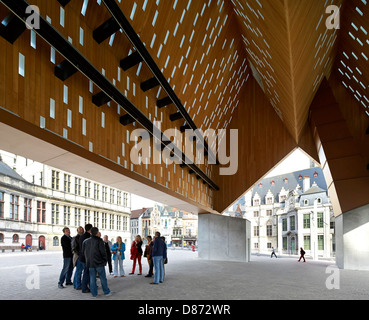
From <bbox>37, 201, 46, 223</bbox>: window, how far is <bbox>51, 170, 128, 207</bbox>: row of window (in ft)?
9.62

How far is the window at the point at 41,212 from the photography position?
4253cm

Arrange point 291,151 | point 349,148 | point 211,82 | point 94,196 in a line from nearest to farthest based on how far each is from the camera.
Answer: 1. point 211,82
2. point 349,148
3. point 291,151
4. point 94,196

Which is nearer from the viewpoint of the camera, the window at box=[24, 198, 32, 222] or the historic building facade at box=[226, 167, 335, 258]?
the window at box=[24, 198, 32, 222]

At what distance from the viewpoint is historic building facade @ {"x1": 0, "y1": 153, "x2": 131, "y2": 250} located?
123ft

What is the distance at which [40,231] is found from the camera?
139ft

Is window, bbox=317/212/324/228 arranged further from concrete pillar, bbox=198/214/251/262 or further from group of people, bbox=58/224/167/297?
group of people, bbox=58/224/167/297

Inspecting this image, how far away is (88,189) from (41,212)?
10013mm

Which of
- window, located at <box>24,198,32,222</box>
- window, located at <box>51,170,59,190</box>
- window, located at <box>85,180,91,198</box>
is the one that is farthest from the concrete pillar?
window, located at <box>85,180,91,198</box>

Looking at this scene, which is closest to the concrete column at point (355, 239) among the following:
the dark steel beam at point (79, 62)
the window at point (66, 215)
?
the dark steel beam at point (79, 62)

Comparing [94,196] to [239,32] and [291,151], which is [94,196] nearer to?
[291,151]

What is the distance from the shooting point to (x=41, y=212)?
1688 inches

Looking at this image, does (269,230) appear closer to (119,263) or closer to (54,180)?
(54,180)
